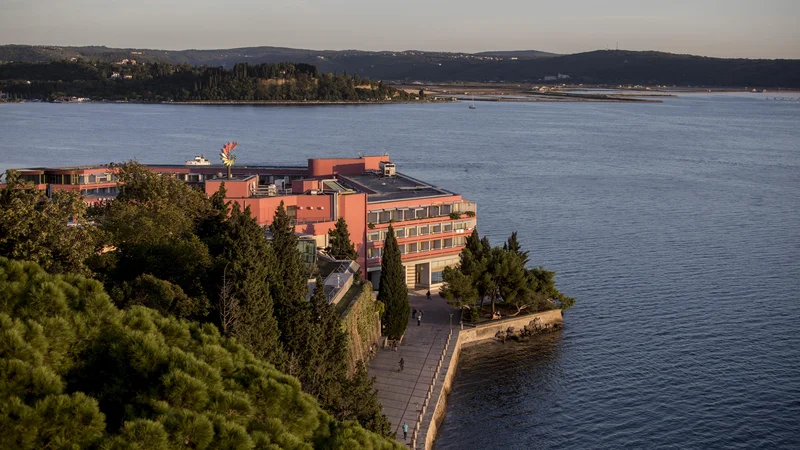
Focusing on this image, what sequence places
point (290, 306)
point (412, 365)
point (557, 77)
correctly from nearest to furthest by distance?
point (290, 306) → point (412, 365) → point (557, 77)

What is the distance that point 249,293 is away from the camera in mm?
12023

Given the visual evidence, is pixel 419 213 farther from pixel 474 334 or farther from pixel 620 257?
pixel 620 257

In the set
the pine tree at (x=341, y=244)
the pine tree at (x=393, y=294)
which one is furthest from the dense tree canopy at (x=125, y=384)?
the pine tree at (x=341, y=244)

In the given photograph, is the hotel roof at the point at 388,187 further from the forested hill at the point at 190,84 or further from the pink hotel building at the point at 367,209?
the forested hill at the point at 190,84

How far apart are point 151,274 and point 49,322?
589 cm

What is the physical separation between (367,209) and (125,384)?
16.3 meters

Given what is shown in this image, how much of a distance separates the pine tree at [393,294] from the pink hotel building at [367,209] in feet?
10.3

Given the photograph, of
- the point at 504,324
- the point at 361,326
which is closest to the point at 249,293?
the point at 361,326

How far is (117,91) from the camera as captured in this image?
127000mm

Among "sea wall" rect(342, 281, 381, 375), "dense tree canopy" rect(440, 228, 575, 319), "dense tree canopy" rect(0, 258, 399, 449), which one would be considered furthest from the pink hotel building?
"dense tree canopy" rect(0, 258, 399, 449)

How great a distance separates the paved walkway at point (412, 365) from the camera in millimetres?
14789

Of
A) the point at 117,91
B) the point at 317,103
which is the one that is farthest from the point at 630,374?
the point at 117,91

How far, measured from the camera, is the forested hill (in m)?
Answer: 124

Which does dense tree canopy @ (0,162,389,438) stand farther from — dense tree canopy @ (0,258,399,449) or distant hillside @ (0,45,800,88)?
distant hillside @ (0,45,800,88)
